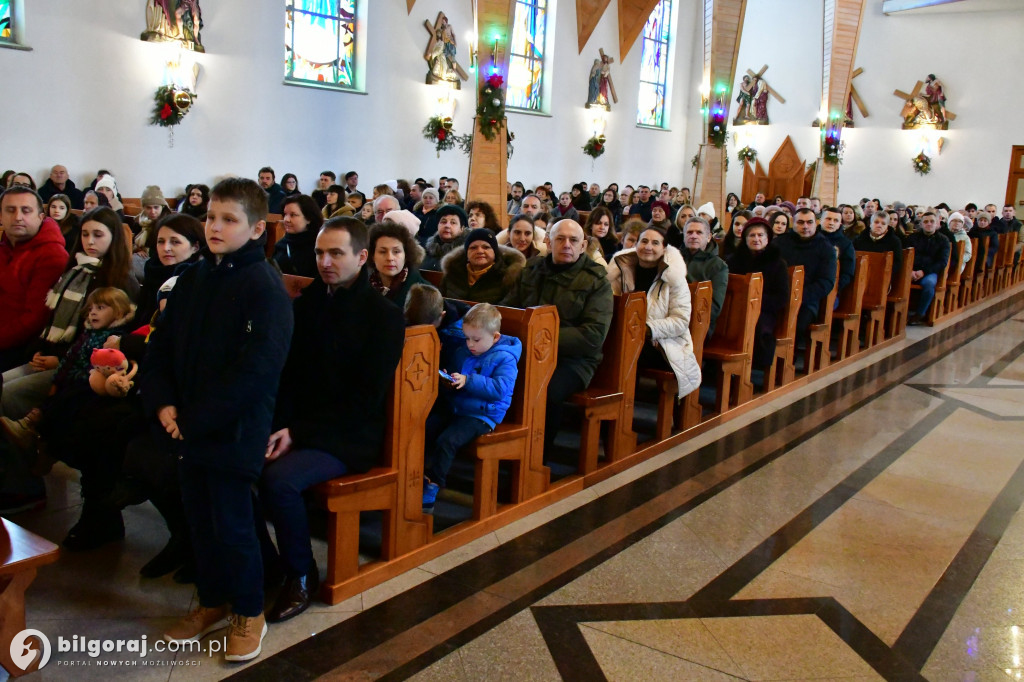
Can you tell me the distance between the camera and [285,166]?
12.8 metres

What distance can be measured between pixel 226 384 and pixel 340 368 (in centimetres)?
Answer: 48

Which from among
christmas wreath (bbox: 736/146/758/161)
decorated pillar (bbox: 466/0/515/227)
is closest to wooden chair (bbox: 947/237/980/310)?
decorated pillar (bbox: 466/0/515/227)

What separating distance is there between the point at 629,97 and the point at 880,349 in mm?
12321

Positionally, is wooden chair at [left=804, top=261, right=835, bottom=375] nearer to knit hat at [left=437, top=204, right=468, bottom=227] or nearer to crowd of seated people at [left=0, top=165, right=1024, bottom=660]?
crowd of seated people at [left=0, top=165, right=1024, bottom=660]

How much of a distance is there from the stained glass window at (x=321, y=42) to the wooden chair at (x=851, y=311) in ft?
28.5

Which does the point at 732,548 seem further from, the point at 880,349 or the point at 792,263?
the point at 880,349

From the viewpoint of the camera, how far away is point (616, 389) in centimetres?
434

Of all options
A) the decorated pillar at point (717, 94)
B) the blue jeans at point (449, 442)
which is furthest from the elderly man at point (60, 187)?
the decorated pillar at point (717, 94)

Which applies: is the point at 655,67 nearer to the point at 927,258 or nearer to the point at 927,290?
the point at 927,258

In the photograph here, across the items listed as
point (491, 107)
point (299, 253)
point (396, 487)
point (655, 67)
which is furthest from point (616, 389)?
point (655, 67)

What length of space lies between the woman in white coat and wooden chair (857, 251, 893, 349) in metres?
3.73

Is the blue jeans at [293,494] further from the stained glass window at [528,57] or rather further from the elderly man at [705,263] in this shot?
the stained glass window at [528,57]

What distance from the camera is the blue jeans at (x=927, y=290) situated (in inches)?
374

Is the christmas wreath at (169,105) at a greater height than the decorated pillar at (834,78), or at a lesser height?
lesser
